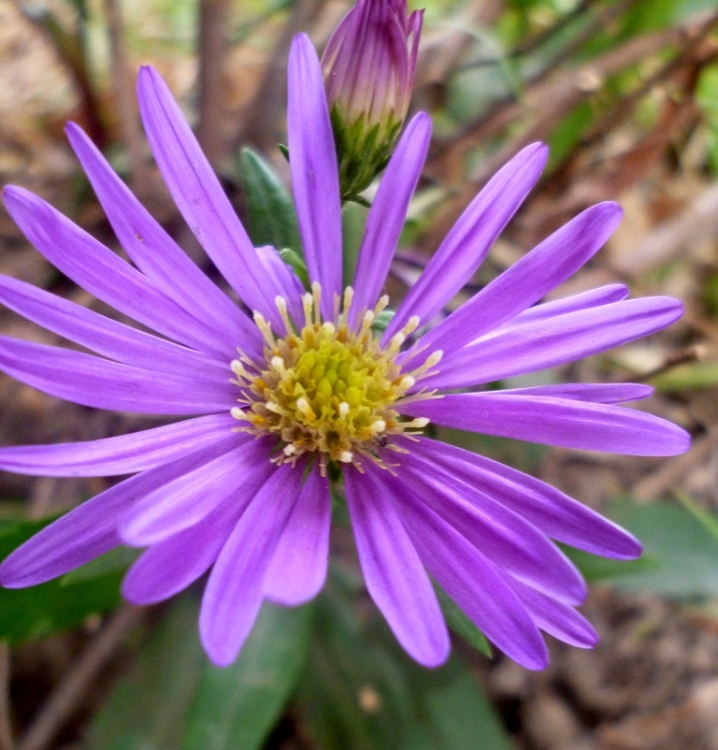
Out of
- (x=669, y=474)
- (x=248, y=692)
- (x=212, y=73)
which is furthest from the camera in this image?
(x=669, y=474)

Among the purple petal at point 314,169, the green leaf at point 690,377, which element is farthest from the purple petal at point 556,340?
the green leaf at point 690,377

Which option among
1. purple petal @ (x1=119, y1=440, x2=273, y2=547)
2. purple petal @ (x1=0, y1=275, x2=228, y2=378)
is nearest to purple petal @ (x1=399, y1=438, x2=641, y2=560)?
purple petal @ (x1=119, y1=440, x2=273, y2=547)

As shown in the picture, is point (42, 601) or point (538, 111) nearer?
point (42, 601)

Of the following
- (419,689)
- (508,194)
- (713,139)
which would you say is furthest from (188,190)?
(713,139)

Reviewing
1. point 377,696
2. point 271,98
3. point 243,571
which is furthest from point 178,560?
point 271,98

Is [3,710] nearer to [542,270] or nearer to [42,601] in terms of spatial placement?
[42,601]

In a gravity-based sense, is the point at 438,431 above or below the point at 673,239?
above
